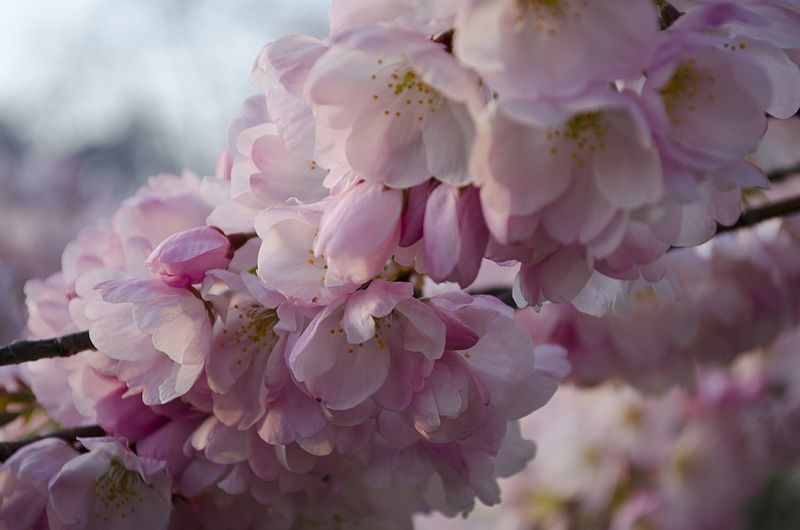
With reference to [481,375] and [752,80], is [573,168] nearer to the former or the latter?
[752,80]

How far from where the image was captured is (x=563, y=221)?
548mm

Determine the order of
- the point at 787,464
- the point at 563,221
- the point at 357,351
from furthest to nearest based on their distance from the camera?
the point at 787,464
the point at 357,351
the point at 563,221

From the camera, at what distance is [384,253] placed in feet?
1.98

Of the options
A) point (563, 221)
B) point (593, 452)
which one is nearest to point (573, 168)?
point (563, 221)

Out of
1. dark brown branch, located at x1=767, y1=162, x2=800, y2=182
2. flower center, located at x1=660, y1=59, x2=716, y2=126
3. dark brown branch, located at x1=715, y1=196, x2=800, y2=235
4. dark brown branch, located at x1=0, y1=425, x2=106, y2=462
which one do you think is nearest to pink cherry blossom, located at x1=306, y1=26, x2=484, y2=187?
flower center, located at x1=660, y1=59, x2=716, y2=126

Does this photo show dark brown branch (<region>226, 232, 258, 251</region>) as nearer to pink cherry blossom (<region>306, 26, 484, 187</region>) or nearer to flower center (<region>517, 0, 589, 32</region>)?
pink cherry blossom (<region>306, 26, 484, 187</region>)

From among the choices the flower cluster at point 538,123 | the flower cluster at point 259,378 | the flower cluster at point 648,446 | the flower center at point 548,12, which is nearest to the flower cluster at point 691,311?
the flower cluster at point 259,378

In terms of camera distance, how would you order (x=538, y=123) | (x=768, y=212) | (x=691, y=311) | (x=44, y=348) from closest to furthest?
(x=538, y=123) → (x=44, y=348) → (x=768, y=212) → (x=691, y=311)

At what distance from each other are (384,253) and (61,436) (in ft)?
1.45

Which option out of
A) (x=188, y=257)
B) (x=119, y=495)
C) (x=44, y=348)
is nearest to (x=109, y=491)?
(x=119, y=495)

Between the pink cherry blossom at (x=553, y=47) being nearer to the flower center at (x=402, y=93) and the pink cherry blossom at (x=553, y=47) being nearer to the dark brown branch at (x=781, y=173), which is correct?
the flower center at (x=402, y=93)

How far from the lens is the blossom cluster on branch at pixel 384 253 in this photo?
20.7 inches

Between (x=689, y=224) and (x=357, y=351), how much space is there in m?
0.28

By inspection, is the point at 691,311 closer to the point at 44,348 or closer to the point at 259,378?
the point at 259,378
